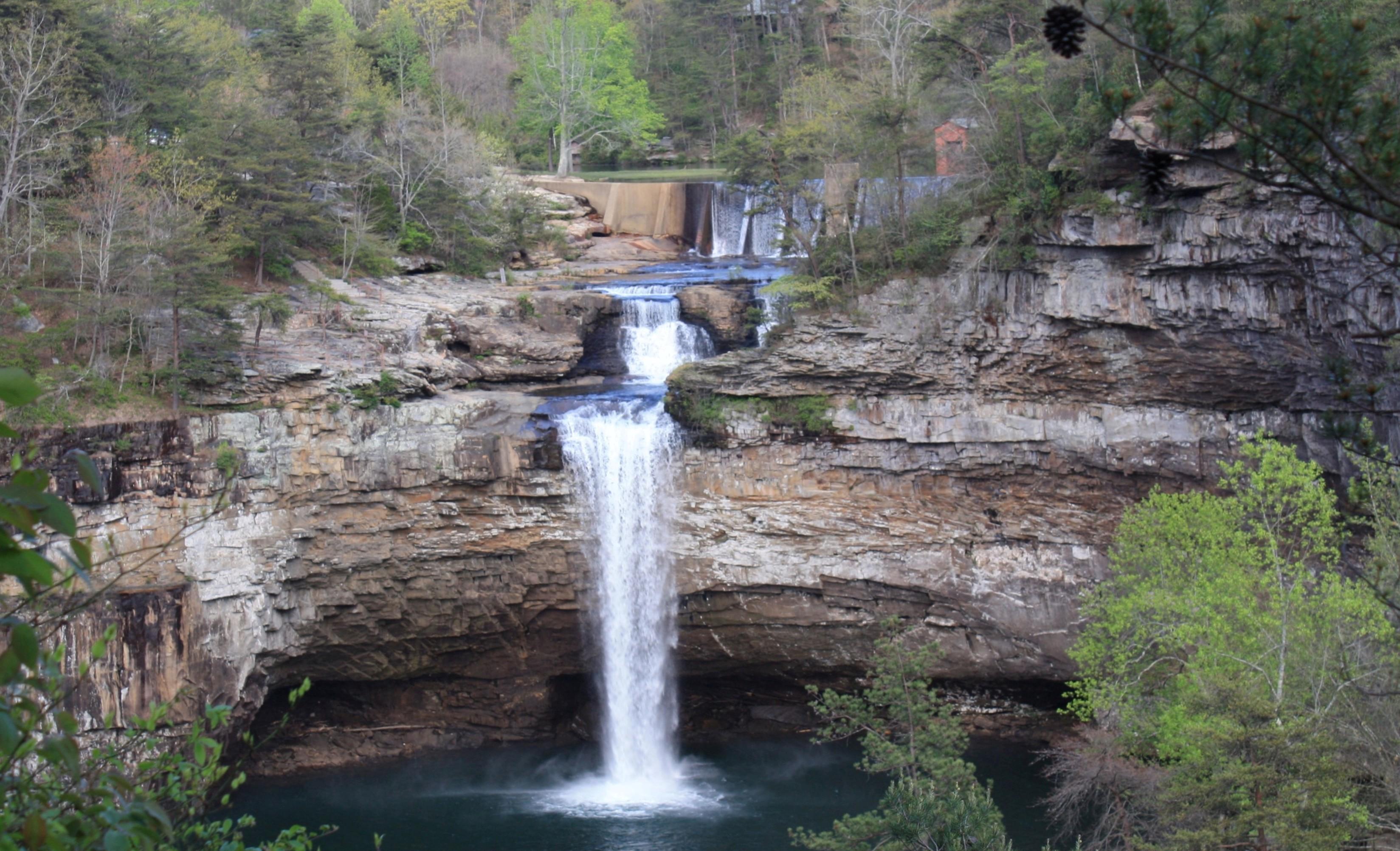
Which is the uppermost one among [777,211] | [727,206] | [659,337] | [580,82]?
[580,82]

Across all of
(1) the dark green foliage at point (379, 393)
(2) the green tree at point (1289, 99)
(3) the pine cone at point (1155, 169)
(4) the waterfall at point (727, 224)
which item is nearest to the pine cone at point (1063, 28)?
(2) the green tree at point (1289, 99)

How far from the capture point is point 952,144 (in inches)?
1095

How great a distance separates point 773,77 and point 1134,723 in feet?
112

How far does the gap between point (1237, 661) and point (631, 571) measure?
12.8 m

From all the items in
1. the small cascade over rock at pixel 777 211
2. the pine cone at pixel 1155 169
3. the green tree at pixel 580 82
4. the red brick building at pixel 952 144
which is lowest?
the pine cone at pixel 1155 169

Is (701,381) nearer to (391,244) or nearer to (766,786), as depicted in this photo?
(766,786)

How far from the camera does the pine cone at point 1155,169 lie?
6.53 meters

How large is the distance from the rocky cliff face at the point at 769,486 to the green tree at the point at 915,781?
21.3ft

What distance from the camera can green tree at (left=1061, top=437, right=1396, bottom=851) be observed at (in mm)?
13969

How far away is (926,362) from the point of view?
2416 cm

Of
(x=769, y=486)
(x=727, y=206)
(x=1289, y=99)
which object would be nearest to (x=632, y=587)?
(x=769, y=486)

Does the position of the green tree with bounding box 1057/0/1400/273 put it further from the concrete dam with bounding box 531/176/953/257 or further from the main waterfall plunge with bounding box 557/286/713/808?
the concrete dam with bounding box 531/176/953/257

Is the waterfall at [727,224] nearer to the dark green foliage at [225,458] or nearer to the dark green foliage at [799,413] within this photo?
the dark green foliage at [799,413]

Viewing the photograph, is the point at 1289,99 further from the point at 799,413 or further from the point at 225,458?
the point at 225,458
